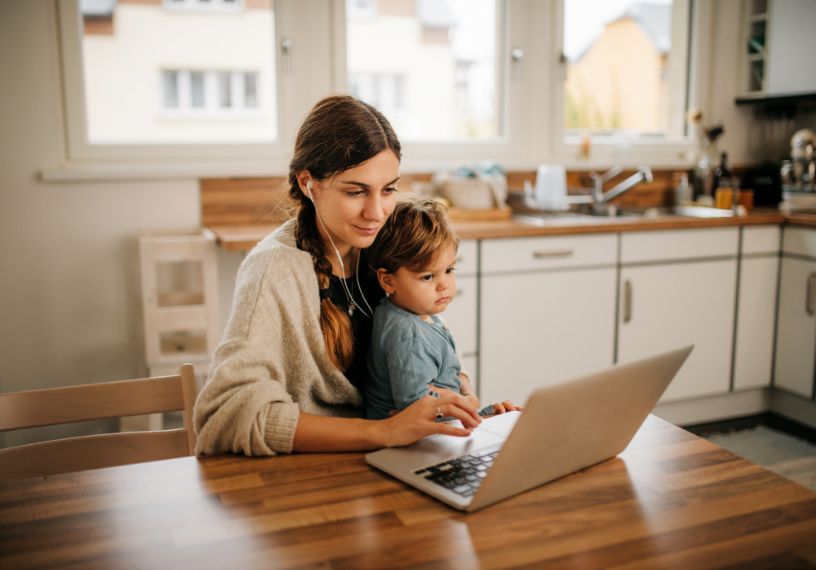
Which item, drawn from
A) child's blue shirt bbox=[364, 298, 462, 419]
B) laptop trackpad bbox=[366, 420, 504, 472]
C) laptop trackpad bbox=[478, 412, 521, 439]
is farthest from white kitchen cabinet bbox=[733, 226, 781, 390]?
laptop trackpad bbox=[366, 420, 504, 472]

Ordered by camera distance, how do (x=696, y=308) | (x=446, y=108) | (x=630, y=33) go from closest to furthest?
(x=696, y=308)
(x=446, y=108)
(x=630, y=33)

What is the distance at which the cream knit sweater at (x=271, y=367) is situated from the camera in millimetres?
1111

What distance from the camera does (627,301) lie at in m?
3.17

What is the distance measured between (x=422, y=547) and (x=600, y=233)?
241cm

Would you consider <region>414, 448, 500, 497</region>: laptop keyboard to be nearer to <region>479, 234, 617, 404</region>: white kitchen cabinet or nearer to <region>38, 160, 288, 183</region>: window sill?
<region>479, 234, 617, 404</region>: white kitchen cabinet

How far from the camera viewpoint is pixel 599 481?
1.01 m

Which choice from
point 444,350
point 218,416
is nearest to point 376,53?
point 444,350

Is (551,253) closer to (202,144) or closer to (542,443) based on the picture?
(202,144)

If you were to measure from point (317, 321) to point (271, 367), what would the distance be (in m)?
0.13

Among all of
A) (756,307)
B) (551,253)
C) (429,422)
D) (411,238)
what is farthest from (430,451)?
(756,307)

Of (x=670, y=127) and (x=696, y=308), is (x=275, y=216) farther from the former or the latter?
(x=670, y=127)

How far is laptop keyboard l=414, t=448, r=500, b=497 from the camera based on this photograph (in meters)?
0.96

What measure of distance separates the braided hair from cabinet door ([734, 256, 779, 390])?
2538mm

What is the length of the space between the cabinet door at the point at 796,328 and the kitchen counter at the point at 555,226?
229 millimetres
